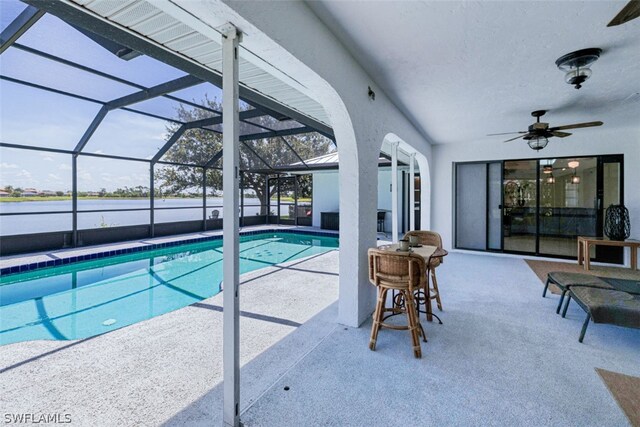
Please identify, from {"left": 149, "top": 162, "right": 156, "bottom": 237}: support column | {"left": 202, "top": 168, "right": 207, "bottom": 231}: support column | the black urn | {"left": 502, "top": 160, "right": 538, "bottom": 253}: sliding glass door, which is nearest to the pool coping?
{"left": 149, "top": 162, "right": 156, "bottom": 237}: support column

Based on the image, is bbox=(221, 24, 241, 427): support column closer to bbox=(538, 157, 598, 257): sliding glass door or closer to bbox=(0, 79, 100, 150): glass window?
bbox=(0, 79, 100, 150): glass window

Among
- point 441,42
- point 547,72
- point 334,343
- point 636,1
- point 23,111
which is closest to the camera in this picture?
point 636,1

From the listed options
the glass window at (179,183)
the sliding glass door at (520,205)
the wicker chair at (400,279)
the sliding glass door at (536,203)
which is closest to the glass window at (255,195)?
the glass window at (179,183)

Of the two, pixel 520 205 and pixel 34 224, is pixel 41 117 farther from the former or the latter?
pixel 520 205

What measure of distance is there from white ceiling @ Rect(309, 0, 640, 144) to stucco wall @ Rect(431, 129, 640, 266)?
1.31m

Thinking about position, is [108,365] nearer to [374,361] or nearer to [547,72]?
[374,361]

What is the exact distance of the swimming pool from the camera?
11.5 feet

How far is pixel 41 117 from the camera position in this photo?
622 centimetres

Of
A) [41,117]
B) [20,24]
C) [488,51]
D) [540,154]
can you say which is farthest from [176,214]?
[540,154]

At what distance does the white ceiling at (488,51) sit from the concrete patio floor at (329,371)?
266 centimetres

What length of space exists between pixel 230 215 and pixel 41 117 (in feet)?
24.0

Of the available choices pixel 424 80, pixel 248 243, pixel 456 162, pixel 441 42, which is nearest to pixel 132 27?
pixel 441 42

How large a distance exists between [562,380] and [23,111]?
9.27 meters

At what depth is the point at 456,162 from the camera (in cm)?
700
